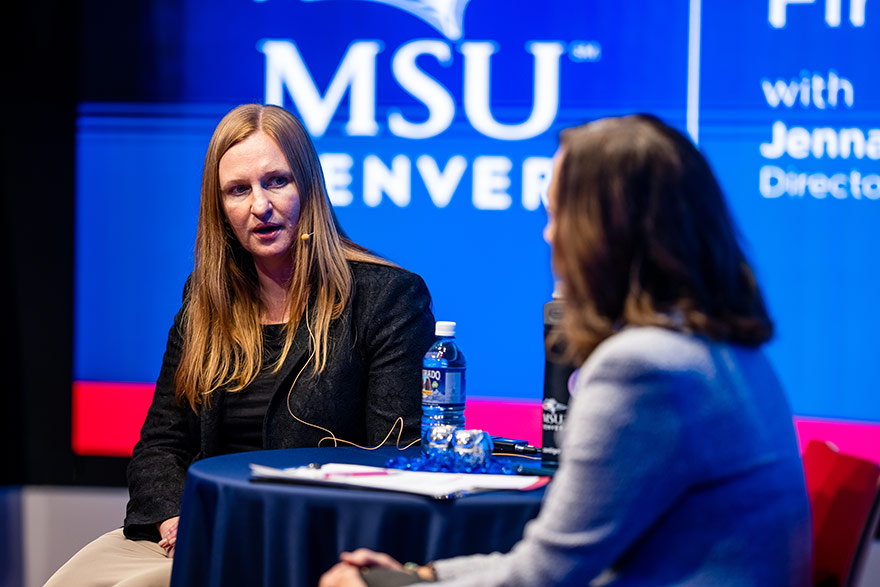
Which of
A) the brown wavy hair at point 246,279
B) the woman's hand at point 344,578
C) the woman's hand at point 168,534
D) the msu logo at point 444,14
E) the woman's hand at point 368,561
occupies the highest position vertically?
the msu logo at point 444,14

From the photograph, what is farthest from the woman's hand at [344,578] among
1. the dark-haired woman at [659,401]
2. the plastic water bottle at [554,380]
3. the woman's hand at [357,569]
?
the plastic water bottle at [554,380]

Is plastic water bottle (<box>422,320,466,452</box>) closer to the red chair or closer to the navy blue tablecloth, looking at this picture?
the navy blue tablecloth

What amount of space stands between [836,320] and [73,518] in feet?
10.3

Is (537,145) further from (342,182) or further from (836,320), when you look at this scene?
(836,320)

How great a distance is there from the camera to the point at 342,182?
3.93 m

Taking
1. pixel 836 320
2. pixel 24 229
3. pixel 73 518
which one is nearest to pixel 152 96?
pixel 24 229

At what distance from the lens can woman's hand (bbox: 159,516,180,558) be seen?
2.23m

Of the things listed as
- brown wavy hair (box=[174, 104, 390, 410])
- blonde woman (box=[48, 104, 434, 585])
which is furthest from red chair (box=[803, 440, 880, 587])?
brown wavy hair (box=[174, 104, 390, 410])

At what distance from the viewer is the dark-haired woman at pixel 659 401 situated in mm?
1130

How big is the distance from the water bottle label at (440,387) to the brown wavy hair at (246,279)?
28 centimetres

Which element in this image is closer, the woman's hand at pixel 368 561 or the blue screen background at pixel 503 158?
the woman's hand at pixel 368 561

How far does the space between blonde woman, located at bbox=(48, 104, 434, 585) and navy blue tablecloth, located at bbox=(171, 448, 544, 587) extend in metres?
0.48

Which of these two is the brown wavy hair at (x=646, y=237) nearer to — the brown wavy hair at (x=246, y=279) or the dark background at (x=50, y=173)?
the brown wavy hair at (x=246, y=279)

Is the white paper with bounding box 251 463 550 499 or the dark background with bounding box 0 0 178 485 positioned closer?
the white paper with bounding box 251 463 550 499
